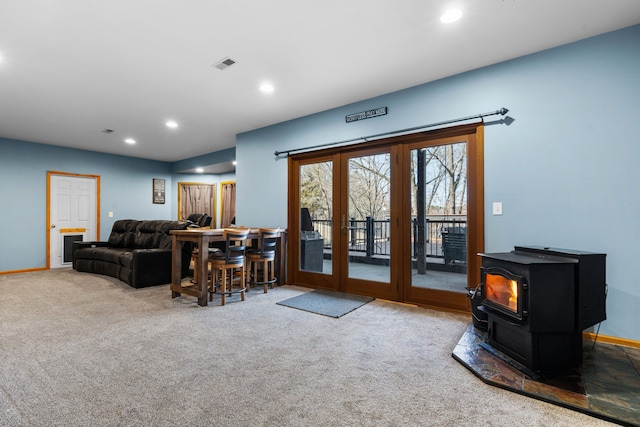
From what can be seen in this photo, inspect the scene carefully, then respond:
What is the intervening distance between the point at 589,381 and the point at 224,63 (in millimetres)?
3882

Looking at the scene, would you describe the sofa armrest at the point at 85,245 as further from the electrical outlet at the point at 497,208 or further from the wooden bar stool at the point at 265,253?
the electrical outlet at the point at 497,208

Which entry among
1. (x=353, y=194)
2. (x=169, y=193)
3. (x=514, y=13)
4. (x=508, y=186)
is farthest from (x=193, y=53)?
(x=169, y=193)

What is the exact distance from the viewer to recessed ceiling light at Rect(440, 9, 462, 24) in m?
2.34

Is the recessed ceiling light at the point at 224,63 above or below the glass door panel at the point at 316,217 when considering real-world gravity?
above

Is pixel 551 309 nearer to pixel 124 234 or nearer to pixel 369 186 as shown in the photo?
pixel 369 186

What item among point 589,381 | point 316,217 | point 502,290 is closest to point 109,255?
point 316,217

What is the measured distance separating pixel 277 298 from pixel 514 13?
12.2ft

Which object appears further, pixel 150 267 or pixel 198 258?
pixel 150 267

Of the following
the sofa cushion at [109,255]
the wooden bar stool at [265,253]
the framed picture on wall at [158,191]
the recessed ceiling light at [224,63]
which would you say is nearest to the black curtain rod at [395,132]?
the wooden bar stool at [265,253]

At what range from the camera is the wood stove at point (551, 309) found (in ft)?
6.66

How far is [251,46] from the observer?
2.82 m

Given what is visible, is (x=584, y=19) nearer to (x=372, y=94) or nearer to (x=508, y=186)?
(x=508, y=186)

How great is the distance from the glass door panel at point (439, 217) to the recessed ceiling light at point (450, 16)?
132 centimetres

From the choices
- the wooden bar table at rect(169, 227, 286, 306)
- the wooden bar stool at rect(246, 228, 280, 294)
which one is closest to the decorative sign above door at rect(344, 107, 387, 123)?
the wooden bar stool at rect(246, 228, 280, 294)
